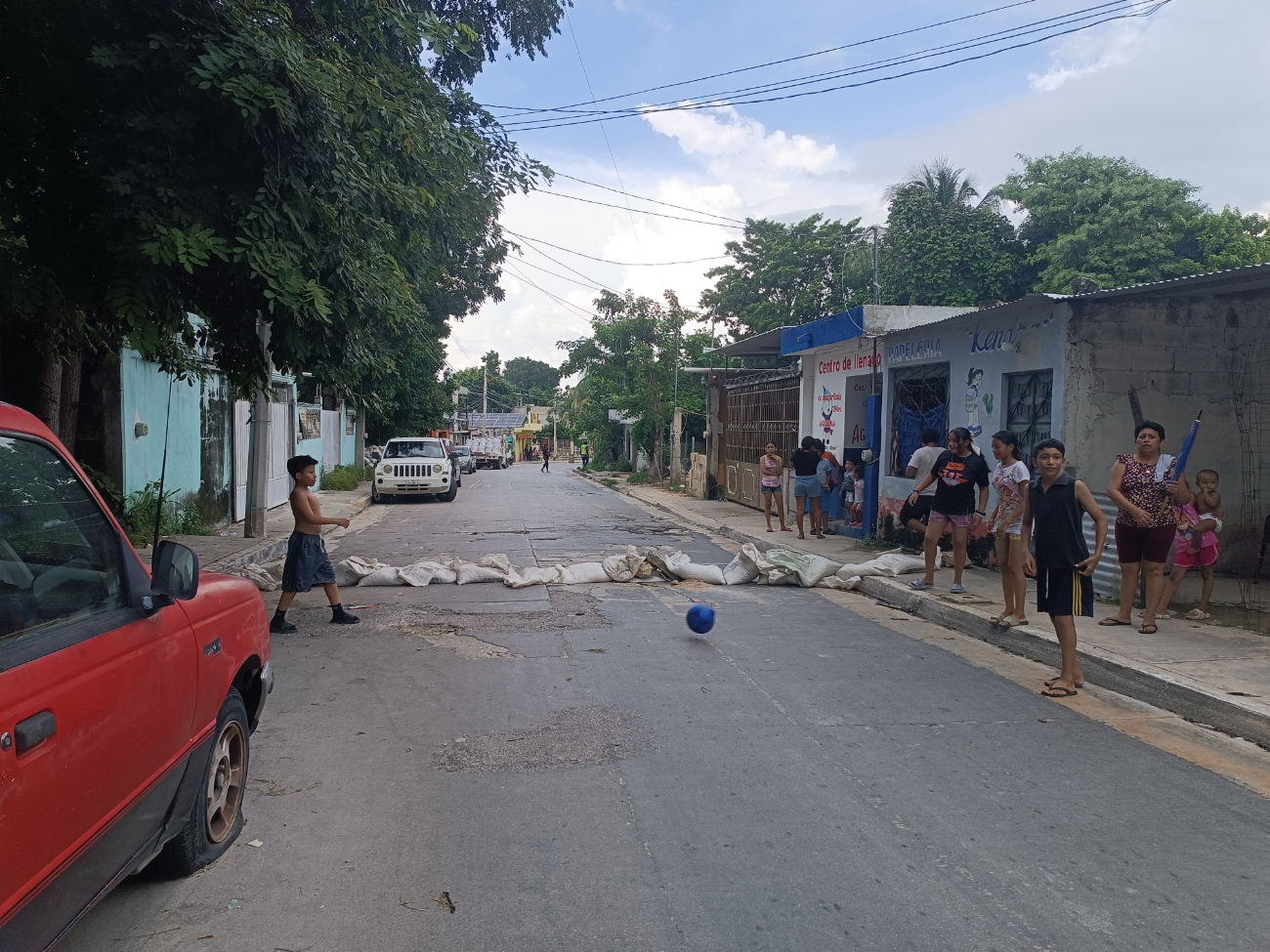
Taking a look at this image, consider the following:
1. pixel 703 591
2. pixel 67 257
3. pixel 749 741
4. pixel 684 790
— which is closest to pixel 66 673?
pixel 684 790

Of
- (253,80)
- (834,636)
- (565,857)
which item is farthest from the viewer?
(834,636)

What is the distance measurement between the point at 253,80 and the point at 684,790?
527cm

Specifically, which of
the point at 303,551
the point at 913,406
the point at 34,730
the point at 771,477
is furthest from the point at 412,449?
the point at 34,730

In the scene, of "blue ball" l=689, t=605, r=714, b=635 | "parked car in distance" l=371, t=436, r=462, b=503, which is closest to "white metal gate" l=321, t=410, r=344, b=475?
"parked car in distance" l=371, t=436, r=462, b=503

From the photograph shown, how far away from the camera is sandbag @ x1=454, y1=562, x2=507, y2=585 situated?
1039 centimetres

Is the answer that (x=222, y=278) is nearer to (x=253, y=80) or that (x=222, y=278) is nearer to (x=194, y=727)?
(x=253, y=80)

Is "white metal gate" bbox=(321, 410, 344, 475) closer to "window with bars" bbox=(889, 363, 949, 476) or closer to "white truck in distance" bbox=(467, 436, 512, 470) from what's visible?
"window with bars" bbox=(889, 363, 949, 476)

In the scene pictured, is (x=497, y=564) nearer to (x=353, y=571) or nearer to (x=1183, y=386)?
(x=353, y=571)

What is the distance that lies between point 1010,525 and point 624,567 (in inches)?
170

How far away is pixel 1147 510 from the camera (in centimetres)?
763

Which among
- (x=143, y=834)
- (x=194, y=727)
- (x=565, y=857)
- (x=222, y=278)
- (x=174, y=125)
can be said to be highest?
(x=174, y=125)

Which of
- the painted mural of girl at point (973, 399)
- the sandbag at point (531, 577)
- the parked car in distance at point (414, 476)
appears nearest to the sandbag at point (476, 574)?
the sandbag at point (531, 577)

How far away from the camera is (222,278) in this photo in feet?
24.5

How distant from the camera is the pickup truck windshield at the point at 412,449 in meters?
25.0
